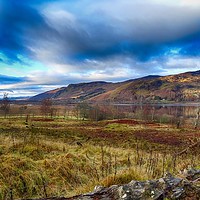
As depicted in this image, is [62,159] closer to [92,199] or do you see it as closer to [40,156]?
[40,156]

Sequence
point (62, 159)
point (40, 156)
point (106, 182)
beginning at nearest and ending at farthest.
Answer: point (106, 182) < point (62, 159) < point (40, 156)

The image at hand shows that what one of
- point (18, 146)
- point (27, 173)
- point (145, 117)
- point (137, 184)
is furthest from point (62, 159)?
point (145, 117)

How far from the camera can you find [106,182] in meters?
4.29

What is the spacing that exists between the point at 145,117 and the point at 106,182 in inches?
2745

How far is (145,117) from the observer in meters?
72.6

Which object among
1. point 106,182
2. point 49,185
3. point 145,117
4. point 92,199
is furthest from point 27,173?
point 145,117

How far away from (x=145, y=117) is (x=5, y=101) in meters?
41.9

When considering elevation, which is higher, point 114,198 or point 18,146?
point 114,198

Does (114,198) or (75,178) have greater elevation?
(114,198)

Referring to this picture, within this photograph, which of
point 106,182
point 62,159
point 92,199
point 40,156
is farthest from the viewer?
→ point 40,156

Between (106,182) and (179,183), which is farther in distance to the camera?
(106,182)

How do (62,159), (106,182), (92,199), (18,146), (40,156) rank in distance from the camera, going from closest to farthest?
(92,199), (106,182), (62,159), (40,156), (18,146)

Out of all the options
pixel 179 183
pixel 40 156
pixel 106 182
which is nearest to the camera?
pixel 179 183

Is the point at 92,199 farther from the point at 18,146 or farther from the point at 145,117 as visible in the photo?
the point at 145,117
